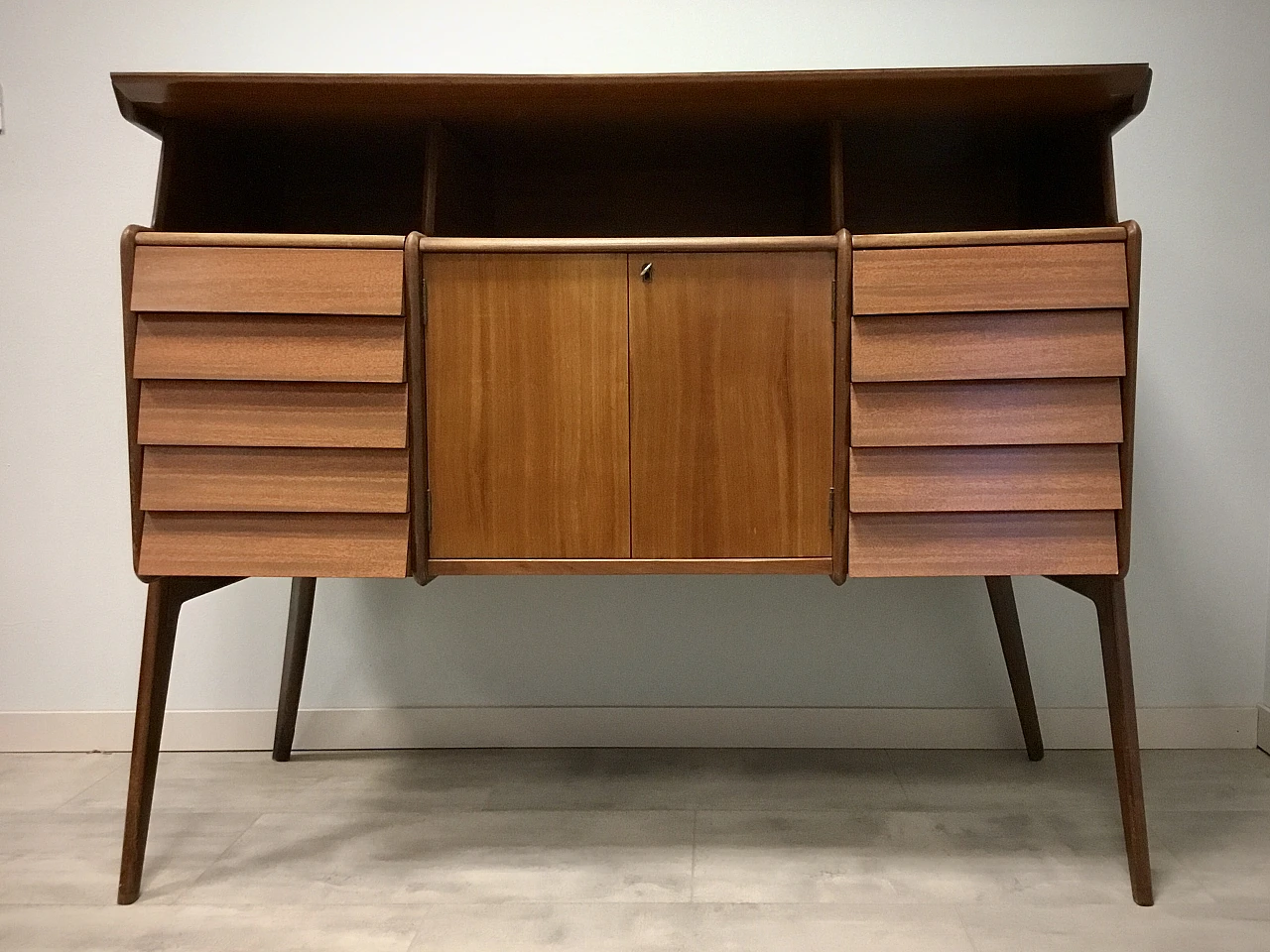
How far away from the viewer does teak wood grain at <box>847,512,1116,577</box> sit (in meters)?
1.22

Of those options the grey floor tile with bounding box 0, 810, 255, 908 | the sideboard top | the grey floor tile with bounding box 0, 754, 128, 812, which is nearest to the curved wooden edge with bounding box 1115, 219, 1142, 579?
the sideboard top

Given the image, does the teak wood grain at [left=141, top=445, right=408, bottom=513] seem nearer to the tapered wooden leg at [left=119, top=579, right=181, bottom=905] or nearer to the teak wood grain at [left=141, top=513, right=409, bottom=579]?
the teak wood grain at [left=141, top=513, right=409, bottom=579]

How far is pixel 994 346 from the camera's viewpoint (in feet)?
3.93

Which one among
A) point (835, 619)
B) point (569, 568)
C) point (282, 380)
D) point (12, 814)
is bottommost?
point (12, 814)

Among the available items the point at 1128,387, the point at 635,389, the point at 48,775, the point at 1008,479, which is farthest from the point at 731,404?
the point at 48,775

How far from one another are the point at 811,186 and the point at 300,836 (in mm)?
1370

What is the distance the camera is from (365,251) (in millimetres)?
1214

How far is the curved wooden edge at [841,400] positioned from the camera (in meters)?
1.21

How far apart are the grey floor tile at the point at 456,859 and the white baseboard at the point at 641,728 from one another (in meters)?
0.30

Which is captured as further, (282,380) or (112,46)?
(112,46)

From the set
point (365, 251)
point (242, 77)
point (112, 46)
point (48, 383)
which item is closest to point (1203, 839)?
point (365, 251)

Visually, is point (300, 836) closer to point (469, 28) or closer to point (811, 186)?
point (811, 186)

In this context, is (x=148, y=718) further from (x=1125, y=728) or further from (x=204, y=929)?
(x=1125, y=728)

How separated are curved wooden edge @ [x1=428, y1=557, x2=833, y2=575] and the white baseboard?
66 centimetres
